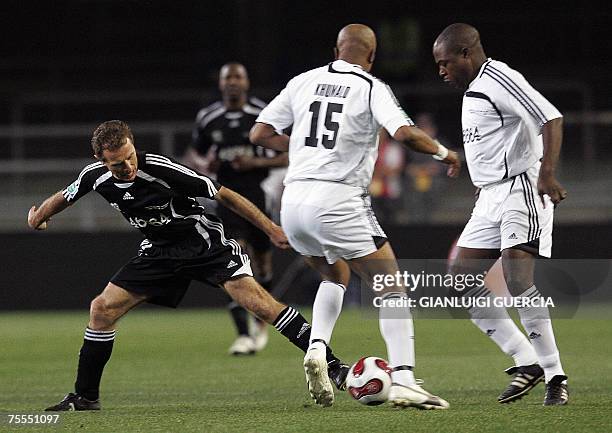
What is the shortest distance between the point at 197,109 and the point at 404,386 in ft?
49.0

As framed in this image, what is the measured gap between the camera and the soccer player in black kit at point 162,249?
6.45 m

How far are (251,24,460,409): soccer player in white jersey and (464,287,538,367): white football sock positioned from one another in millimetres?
688

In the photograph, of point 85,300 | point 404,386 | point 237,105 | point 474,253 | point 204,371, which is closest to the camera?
point 404,386

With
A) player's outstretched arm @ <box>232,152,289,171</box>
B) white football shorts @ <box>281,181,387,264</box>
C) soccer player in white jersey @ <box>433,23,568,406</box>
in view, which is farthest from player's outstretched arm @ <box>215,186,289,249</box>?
player's outstretched arm @ <box>232,152,289,171</box>

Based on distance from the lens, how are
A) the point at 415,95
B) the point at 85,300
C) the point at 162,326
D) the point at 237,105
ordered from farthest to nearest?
the point at 415,95, the point at 85,300, the point at 162,326, the point at 237,105

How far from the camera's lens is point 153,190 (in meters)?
6.48

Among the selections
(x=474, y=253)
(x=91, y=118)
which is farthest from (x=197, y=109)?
(x=474, y=253)

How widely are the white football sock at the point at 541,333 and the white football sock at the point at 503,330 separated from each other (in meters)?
0.19

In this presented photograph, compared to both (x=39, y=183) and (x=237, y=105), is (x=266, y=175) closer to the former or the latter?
(x=237, y=105)

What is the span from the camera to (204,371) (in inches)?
345

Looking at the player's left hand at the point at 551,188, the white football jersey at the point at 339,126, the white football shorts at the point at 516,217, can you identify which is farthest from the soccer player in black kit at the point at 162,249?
the player's left hand at the point at 551,188

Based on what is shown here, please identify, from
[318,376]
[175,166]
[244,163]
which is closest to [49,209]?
[175,166]

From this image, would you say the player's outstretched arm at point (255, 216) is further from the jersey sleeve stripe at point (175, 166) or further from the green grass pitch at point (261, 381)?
the green grass pitch at point (261, 381)

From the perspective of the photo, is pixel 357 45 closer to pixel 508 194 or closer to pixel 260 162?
pixel 508 194
